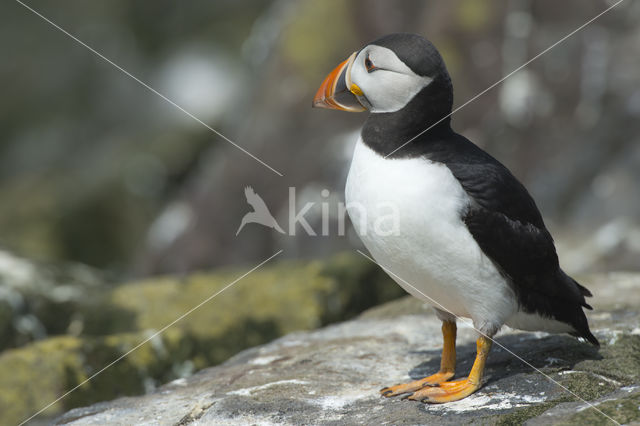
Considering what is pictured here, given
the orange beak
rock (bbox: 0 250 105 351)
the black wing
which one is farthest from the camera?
rock (bbox: 0 250 105 351)

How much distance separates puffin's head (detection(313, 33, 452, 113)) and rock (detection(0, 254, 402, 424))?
2.69 meters

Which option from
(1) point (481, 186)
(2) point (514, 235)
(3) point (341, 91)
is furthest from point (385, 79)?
(2) point (514, 235)

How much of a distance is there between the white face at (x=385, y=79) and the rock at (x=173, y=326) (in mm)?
2750

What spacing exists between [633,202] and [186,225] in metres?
5.96

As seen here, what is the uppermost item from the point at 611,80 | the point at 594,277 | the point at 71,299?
the point at 611,80

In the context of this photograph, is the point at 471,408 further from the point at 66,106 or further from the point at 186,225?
the point at 66,106

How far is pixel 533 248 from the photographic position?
402 centimetres

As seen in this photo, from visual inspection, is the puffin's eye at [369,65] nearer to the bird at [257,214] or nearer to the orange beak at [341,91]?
the orange beak at [341,91]

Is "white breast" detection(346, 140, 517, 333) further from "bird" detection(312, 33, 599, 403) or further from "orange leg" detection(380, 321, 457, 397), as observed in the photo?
"orange leg" detection(380, 321, 457, 397)

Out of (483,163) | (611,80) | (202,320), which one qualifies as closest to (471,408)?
(483,163)

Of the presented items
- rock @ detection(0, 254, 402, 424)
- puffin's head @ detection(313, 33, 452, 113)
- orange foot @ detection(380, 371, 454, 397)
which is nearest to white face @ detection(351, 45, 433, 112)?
puffin's head @ detection(313, 33, 452, 113)

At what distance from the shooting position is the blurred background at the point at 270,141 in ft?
29.4

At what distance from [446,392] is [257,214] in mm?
7028

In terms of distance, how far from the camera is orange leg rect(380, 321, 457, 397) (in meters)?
4.13
